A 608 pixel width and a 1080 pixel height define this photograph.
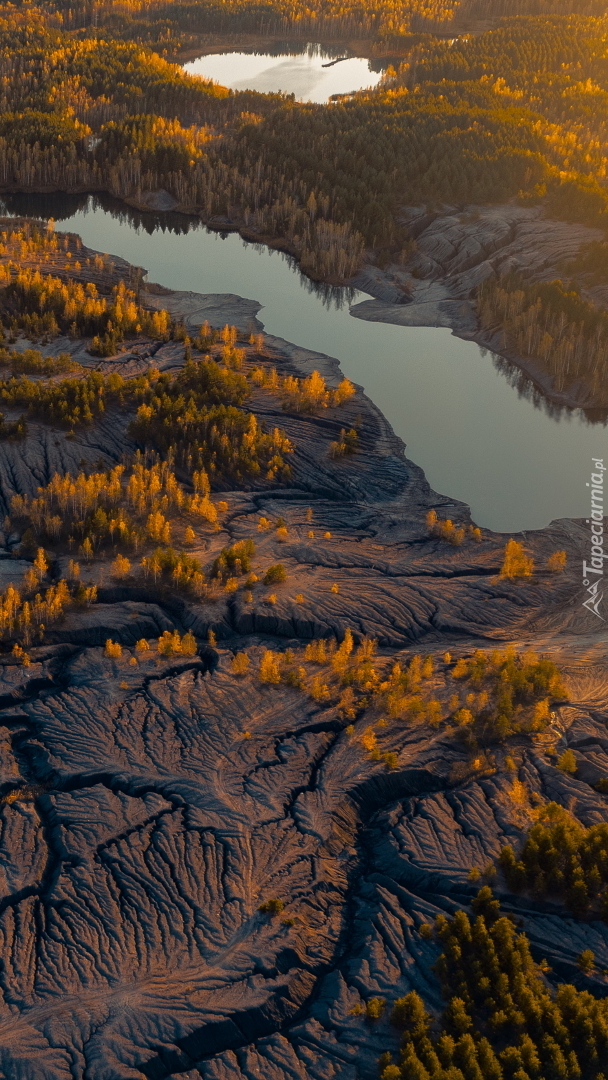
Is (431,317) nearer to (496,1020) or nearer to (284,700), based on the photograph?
(284,700)

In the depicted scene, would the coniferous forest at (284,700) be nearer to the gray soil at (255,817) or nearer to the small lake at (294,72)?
the gray soil at (255,817)

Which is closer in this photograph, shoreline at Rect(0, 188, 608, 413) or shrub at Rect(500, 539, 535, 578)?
shrub at Rect(500, 539, 535, 578)

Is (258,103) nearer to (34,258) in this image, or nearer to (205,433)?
(34,258)

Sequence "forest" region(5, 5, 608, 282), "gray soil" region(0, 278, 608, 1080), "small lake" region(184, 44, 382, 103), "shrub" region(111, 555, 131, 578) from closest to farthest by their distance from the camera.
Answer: "gray soil" region(0, 278, 608, 1080) < "shrub" region(111, 555, 131, 578) < "forest" region(5, 5, 608, 282) < "small lake" region(184, 44, 382, 103)

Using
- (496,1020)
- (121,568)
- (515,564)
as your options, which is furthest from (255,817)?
(515,564)

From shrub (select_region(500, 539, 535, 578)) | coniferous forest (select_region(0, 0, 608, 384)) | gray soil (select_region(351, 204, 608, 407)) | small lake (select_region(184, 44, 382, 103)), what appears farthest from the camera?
small lake (select_region(184, 44, 382, 103))

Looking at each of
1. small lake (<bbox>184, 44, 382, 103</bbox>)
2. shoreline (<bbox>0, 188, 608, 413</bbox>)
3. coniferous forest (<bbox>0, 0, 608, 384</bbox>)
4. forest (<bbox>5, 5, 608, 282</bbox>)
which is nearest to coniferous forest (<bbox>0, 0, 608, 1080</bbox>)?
shoreline (<bbox>0, 188, 608, 413</bbox>)

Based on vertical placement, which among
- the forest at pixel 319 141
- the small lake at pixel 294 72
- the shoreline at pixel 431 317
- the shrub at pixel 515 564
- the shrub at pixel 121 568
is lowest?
the shrub at pixel 121 568

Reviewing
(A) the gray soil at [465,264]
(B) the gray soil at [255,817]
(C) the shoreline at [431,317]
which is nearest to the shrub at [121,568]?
(B) the gray soil at [255,817]

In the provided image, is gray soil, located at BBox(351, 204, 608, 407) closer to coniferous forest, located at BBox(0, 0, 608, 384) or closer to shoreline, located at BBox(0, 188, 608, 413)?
shoreline, located at BBox(0, 188, 608, 413)
